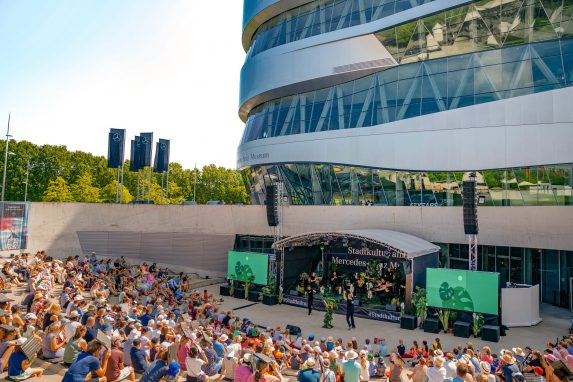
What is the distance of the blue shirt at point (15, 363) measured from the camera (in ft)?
31.6

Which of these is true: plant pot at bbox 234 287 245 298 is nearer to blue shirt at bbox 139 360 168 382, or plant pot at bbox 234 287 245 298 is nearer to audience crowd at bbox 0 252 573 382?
audience crowd at bbox 0 252 573 382

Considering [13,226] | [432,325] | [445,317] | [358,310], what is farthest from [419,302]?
[13,226]

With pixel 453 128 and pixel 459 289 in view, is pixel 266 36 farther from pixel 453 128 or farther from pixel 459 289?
pixel 459 289

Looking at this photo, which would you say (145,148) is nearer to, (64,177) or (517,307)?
(517,307)

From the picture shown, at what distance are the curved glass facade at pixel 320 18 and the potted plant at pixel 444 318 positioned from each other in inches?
843

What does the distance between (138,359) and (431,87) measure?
2683 cm

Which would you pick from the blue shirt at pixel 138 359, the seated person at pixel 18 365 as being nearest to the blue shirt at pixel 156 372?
the blue shirt at pixel 138 359

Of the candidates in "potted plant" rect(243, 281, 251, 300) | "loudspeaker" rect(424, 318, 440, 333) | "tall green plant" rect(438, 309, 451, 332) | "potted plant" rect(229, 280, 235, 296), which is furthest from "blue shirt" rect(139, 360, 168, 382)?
"potted plant" rect(229, 280, 235, 296)

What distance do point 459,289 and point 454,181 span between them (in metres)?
10.6

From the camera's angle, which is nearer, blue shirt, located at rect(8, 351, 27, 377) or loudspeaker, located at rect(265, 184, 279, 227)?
blue shirt, located at rect(8, 351, 27, 377)

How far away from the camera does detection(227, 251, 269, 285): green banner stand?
2761cm

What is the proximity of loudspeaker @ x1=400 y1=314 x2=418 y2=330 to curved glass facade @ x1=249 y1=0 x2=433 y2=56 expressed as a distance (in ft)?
71.6

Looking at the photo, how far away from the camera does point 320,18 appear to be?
37.8 m

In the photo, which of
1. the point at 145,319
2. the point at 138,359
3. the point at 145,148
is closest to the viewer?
the point at 138,359
